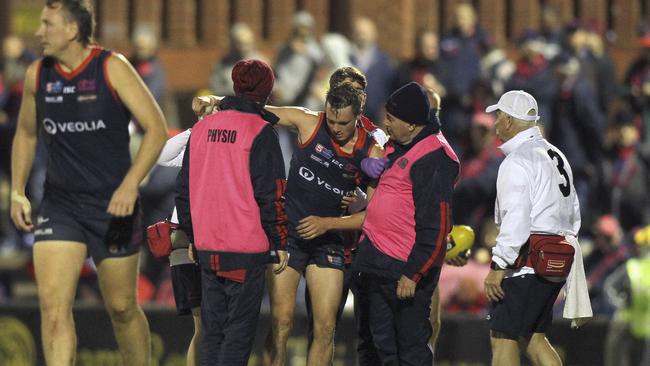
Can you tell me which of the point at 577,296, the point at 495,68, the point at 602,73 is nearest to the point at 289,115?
the point at 577,296

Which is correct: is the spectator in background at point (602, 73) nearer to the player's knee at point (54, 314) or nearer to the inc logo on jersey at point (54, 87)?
the inc logo on jersey at point (54, 87)

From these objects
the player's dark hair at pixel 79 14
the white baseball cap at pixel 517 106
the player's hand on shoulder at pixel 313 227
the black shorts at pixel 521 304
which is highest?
the player's dark hair at pixel 79 14

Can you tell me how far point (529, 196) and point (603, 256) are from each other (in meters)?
5.92

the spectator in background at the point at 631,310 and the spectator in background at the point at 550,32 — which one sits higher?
the spectator in background at the point at 550,32

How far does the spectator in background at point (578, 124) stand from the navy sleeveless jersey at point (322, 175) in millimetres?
6737

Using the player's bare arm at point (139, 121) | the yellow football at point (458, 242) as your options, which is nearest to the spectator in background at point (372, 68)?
the yellow football at point (458, 242)

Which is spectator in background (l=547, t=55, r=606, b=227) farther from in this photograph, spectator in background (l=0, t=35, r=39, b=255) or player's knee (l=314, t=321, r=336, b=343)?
player's knee (l=314, t=321, r=336, b=343)

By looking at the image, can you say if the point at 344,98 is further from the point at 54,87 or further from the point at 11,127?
the point at 11,127

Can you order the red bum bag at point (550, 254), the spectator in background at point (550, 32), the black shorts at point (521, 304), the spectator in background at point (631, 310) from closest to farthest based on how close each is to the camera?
1. the red bum bag at point (550, 254)
2. the black shorts at point (521, 304)
3. the spectator in background at point (631, 310)
4. the spectator in background at point (550, 32)

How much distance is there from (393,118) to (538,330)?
5.80 ft

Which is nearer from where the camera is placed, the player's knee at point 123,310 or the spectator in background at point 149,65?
the player's knee at point 123,310

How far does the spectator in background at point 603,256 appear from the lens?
15258 mm

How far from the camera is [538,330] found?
10484mm

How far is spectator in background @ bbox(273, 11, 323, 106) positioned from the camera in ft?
57.9
